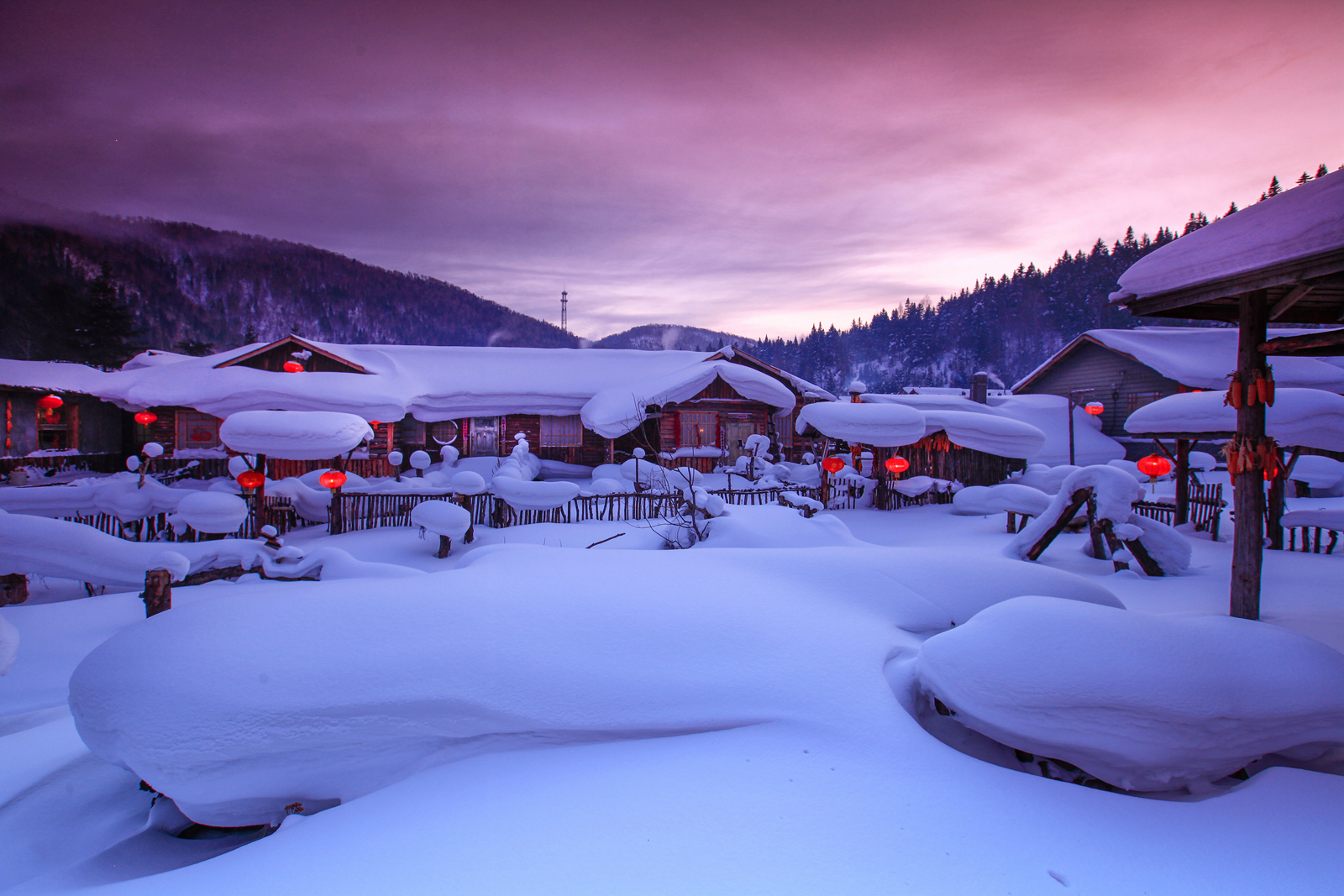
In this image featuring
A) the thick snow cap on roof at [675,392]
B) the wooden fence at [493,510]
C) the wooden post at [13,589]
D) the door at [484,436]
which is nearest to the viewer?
the wooden post at [13,589]

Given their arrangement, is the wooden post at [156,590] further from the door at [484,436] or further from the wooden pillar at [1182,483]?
the wooden pillar at [1182,483]

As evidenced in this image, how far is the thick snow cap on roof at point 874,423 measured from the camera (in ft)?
43.7

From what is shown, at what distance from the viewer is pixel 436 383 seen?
20.4 meters

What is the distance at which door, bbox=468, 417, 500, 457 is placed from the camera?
2128cm

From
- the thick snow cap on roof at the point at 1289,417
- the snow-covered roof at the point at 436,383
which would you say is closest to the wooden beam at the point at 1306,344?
the thick snow cap on roof at the point at 1289,417

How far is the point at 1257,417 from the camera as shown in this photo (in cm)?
485

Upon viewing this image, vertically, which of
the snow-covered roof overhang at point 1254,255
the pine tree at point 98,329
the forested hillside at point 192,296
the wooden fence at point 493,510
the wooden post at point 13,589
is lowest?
the wooden post at point 13,589

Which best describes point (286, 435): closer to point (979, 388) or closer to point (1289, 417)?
point (1289, 417)

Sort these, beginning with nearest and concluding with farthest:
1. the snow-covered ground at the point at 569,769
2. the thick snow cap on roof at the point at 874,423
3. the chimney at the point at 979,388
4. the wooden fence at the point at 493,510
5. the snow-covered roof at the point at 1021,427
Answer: the snow-covered ground at the point at 569,769, the wooden fence at the point at 493,510, the thick snow cap on roof at the point at 874,423, the snow-covered roof at the point at 1021,427, the chimney at the point at 979,388

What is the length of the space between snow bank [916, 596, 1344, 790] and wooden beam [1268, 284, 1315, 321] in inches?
112

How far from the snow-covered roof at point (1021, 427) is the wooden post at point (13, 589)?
17.9 metres

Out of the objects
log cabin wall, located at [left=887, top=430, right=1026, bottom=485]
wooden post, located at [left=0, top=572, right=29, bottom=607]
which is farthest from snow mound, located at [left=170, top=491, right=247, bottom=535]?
log cabin wall, located at [left=887, top=430, right=1026, bottom=485]

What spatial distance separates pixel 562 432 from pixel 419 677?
1869cm

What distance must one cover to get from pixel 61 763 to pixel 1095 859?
6.27 metres
